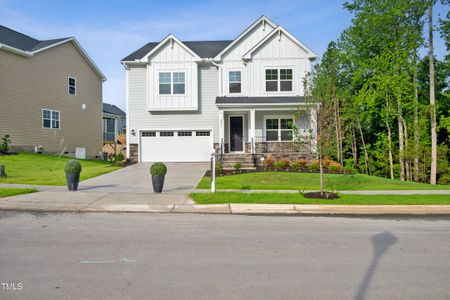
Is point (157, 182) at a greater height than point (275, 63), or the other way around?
point (275, 63)

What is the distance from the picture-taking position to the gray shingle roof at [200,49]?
23266 millimetres

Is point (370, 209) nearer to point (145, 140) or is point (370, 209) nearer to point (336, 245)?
point (336, 245)

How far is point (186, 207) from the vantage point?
9461 mm

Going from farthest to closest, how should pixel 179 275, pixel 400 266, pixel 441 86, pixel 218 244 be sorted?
pixel 441 86
pixel 218 244
pixel 400 266
pixel 179 275

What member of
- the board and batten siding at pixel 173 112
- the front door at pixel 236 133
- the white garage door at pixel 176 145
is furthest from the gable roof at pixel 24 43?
the front door at pixel 236 133

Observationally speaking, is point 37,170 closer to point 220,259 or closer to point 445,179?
point 220,259

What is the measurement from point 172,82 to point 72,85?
39.2ft

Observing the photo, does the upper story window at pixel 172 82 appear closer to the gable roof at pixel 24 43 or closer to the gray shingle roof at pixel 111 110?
the gable roof at pixel 24 43

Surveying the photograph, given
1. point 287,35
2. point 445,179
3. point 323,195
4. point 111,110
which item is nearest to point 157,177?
point 323,195

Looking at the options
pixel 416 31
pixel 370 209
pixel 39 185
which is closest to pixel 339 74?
pixel 416 31

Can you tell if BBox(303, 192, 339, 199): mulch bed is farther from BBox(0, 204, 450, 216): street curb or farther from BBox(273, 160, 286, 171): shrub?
BBox(273, 160, 286, 171): shrub

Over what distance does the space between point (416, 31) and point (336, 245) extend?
20.0 meters

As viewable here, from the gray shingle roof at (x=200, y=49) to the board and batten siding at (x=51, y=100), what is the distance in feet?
25.3

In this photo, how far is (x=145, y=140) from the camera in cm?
2305
